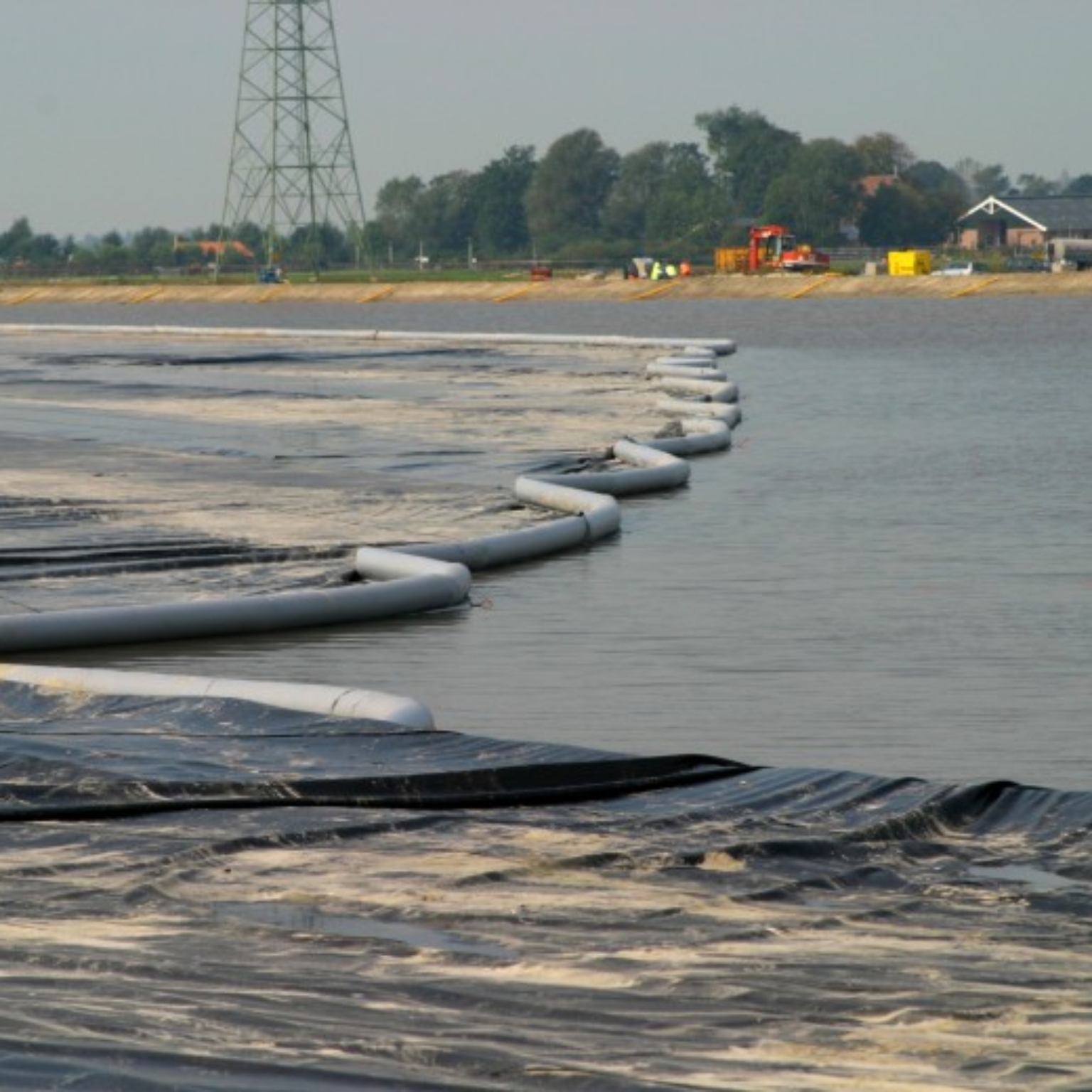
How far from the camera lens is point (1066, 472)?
746 inches

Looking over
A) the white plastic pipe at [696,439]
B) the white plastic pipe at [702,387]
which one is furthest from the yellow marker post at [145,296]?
the white plastic pipe at [696,439]

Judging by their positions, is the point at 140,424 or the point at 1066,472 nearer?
the point at 1066,472

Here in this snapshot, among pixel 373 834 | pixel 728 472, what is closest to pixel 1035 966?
pixel 373 834

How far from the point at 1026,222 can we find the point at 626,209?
38.5m

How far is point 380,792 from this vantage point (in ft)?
22.1

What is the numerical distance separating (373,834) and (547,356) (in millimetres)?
→ 33575

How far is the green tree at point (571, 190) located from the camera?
163875 millimetres

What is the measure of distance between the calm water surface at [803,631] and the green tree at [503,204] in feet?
472

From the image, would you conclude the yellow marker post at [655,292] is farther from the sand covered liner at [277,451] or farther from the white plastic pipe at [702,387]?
the white plastic pipe at [702,387]

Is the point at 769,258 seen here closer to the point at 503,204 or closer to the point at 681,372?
the point at 503,204

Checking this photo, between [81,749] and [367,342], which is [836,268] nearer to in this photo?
[367,342]

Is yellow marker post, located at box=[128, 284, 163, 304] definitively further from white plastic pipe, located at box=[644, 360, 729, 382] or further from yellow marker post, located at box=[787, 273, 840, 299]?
white plastic pipe, located at box=[644, 360, 729, 382]

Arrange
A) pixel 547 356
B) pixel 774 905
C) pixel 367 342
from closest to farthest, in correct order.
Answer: pixel 774 905, pixel 547 356, pixel 367 342

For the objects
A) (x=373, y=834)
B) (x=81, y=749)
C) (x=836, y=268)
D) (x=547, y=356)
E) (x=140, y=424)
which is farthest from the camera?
(x=836, y=268)
